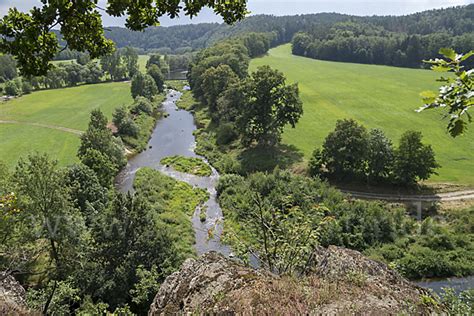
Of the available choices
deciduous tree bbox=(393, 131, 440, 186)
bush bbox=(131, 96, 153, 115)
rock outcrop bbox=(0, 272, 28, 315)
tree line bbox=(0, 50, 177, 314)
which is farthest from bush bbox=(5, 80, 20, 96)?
deciduous tree bbox=(393, 131, 440, 186)

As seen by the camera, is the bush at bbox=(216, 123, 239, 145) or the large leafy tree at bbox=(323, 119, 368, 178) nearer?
the large leafy tree at bbox=(323, 119, 368, 178)

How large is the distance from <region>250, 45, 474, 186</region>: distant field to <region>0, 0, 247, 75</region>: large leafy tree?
132ft

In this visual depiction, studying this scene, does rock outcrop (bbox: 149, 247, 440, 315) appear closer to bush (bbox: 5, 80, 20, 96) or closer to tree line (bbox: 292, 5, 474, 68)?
bush (bbox: 5, 80, 20, 96)

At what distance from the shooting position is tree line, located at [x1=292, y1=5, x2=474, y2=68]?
10769 centimetres

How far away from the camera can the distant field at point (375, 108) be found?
4368 cm

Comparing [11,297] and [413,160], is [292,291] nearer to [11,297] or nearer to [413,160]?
[11,297]

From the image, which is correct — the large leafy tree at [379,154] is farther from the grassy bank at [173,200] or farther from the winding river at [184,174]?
the grassy bank at [173,200]

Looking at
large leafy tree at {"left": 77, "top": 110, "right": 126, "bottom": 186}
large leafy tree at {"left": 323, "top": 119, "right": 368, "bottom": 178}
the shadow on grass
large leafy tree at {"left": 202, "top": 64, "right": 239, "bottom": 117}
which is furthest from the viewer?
large leafy tree at {"left": 202, "top": 64, "right": 239, "bottom": 117}

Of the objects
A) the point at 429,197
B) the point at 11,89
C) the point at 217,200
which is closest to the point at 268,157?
the point at 217,200

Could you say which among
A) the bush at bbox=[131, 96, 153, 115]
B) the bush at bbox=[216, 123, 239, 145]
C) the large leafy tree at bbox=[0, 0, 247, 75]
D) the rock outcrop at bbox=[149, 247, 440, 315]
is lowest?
the bush at bbox=[216, 123, 239, 145]

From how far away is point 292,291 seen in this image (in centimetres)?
757

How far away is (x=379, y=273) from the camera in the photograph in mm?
9844

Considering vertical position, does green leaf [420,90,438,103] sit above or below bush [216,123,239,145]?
above

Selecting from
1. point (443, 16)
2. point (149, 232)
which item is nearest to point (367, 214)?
point (149, 232)
